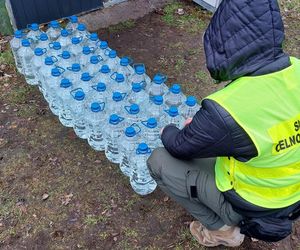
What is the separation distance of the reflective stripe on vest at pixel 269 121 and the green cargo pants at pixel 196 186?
0.35m

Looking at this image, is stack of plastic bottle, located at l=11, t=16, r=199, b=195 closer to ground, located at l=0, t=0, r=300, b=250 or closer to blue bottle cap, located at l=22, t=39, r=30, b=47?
blue bottle cap, located at l=22, t=39, r=30, b=47

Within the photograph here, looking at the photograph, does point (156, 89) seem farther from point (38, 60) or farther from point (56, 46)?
point (38, 60)

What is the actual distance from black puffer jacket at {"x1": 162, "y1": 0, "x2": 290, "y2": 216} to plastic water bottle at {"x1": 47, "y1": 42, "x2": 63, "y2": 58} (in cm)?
199

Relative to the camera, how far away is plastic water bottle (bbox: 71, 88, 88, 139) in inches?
131

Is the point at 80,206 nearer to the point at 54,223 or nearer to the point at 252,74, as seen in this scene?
the point at 54,223

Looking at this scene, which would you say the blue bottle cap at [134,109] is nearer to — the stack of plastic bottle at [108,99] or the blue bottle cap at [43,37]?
the stack of plastic bottle at [108,99]

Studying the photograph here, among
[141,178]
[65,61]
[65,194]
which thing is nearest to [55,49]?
[65,61]

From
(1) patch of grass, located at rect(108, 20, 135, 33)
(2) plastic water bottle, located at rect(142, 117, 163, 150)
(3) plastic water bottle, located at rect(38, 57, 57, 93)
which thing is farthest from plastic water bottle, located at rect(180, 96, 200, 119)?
(1) patch of grass, located at rect(108, 20, 135, 33)

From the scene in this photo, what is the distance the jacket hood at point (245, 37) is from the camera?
6.58ft

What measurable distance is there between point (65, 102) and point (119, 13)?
2.11 m

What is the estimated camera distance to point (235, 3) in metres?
2.03

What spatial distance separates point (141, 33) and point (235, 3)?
3.09 metres

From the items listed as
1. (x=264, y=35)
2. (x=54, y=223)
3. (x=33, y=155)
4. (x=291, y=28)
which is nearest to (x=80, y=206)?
(x=54, y=223)

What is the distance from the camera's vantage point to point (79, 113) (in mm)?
3508
